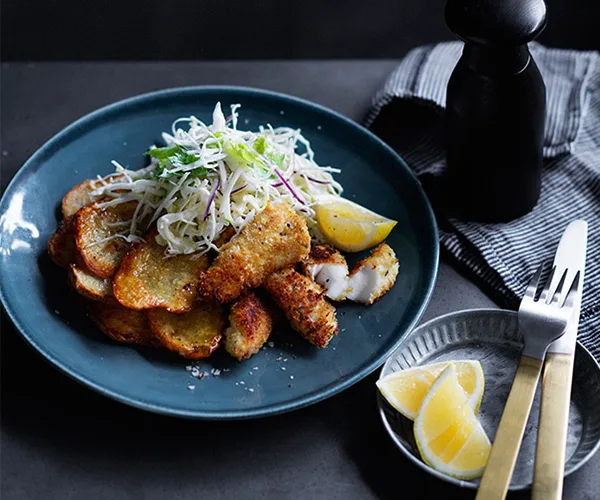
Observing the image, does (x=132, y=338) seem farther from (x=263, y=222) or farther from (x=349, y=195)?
(x=349, y=195)

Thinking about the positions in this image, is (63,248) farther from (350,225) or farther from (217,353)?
(350,225)

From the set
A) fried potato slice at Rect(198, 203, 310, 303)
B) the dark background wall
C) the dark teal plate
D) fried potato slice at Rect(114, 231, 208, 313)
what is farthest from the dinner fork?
the dark background wall

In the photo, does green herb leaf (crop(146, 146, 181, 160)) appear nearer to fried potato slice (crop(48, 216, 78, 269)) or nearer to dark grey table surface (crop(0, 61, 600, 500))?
fried potato slice (crop(48, 216, 78, 269))

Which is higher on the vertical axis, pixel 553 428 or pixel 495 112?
A: pixel 495 112

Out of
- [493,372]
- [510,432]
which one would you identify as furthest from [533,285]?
[510,432]

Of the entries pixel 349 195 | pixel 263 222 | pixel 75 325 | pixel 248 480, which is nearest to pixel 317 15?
pixel 349 195

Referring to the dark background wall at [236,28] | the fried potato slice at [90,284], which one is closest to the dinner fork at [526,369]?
the fried potato slice at [90,284]
